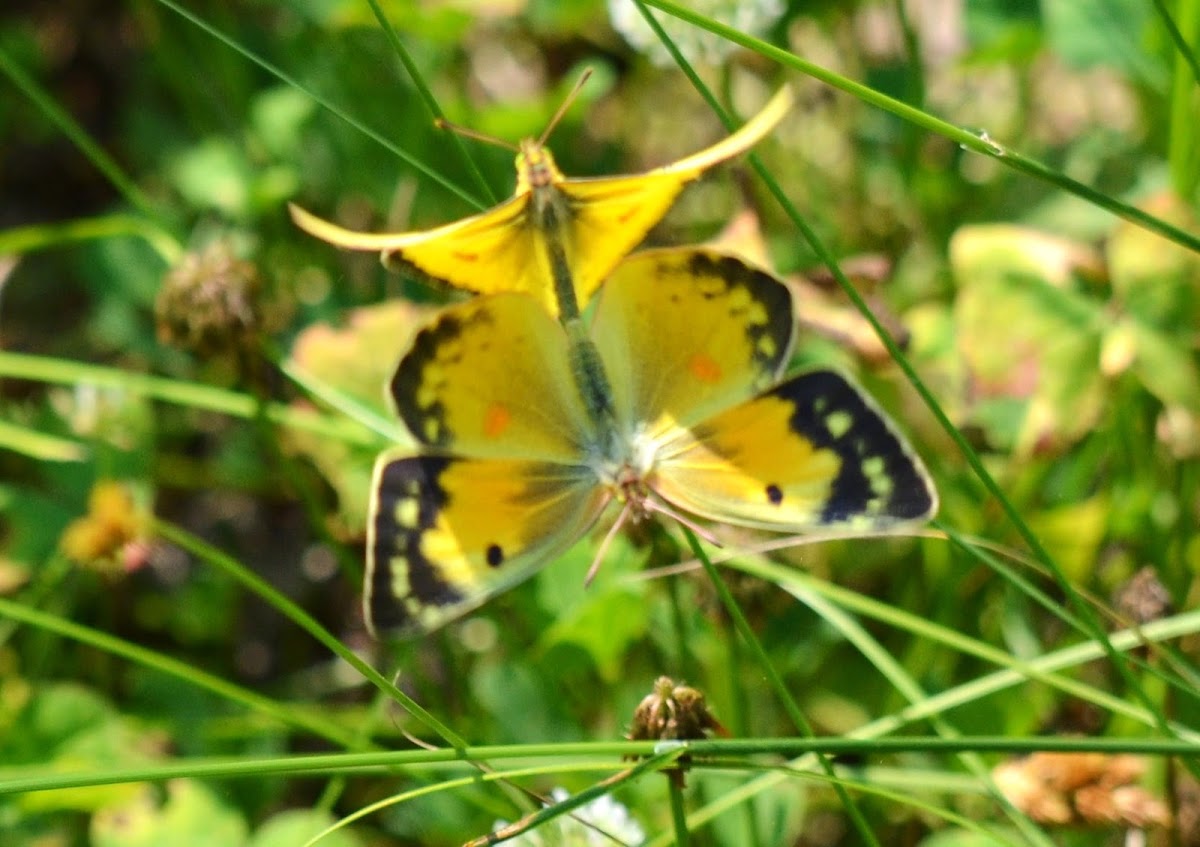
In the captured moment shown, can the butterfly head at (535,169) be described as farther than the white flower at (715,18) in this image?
No

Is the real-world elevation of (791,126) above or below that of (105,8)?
below

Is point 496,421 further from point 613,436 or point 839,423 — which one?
point 839,423

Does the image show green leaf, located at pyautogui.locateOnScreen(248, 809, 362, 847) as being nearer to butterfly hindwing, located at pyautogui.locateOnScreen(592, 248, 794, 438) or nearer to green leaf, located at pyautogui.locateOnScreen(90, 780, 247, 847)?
green leaf, located at pyautogui.locateOnScreen(90, 780, 247, 847)

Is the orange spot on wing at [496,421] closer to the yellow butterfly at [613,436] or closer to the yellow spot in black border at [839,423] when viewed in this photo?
the yellow butterfly at [613,436]

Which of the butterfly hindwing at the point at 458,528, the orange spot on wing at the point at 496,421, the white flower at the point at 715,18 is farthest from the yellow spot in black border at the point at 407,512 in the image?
the white flower at the point at 715,18

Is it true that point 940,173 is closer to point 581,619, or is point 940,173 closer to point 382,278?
point 382,278

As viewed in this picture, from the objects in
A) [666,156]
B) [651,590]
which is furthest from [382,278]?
[651,590]

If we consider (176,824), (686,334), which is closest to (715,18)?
(686,334)
